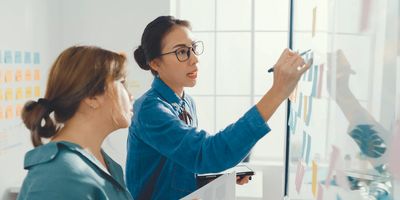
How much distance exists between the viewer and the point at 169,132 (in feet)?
4.25

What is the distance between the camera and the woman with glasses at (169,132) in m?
1.24

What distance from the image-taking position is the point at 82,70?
3.40 ft

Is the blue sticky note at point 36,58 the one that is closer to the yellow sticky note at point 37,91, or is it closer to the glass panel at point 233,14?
the yellow sticky note at point 37,91

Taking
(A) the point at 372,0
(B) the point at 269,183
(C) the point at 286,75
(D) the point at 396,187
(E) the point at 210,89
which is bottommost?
(B) the point at 269,183

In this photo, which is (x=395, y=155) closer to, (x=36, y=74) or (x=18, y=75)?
(x=18, y=75)

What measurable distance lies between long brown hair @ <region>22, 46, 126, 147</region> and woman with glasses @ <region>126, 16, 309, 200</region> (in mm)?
277

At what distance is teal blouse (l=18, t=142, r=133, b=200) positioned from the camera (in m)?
0.91

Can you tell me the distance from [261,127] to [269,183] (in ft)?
6.37

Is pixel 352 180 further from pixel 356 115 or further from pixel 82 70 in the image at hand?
pixel 82 70

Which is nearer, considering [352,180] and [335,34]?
[352,180]

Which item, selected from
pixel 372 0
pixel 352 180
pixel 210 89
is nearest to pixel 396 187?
pixel 352 180

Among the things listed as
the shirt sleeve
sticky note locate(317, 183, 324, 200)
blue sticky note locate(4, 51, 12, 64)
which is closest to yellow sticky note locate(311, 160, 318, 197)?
sticky note locate(317, 183, 324, 200)

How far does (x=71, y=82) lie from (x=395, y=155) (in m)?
0.70

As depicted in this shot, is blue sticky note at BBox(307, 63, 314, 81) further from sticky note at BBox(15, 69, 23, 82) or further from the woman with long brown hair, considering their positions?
sticky note at BBox(15, 69, 23, 82)
